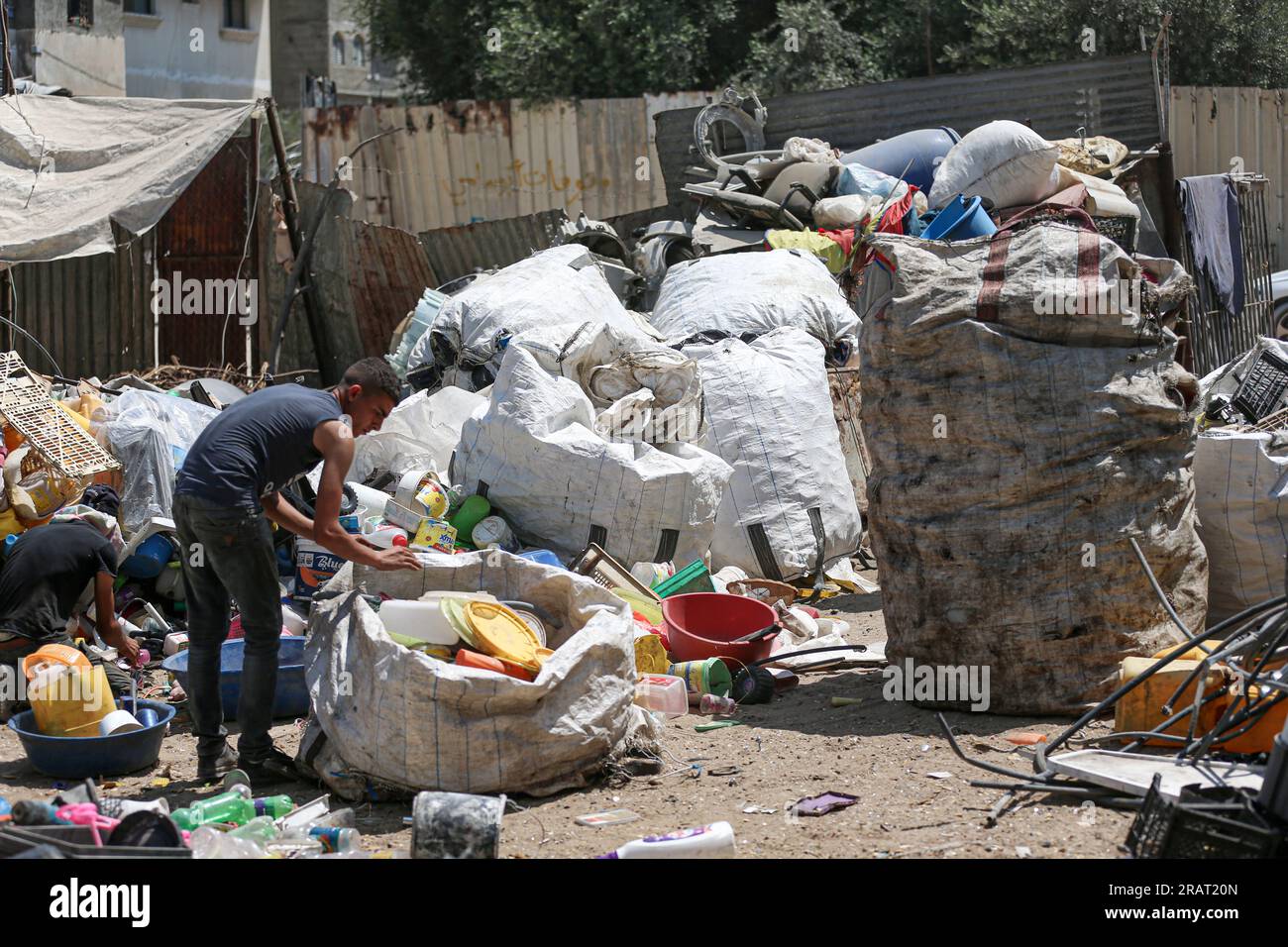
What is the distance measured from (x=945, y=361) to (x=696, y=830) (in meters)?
1.86

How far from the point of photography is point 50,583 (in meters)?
4.99

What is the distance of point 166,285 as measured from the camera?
950 centimetres

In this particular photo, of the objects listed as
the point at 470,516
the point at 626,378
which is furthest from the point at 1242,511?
the point at 470,516

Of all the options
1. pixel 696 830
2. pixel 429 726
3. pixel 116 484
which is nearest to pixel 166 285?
pixel 116 484

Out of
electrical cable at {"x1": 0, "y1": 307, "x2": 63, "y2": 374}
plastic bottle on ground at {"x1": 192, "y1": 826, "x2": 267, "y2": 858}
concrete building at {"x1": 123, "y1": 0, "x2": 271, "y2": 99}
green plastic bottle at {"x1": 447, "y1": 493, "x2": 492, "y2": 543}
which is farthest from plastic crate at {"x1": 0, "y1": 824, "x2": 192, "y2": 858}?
concrete building at {"x1": 123, "y1": 0, "x2": 271, "y2": 99}

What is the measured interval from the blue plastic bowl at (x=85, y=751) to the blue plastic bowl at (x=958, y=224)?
3.34m

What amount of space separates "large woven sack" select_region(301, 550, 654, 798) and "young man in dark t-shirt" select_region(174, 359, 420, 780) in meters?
0.17

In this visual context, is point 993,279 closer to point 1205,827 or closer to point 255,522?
point 1205,827

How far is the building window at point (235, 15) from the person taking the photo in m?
25.1

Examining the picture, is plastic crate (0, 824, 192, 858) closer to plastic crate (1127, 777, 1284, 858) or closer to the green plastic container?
plastic crate (1127, 777, 1284, 858)

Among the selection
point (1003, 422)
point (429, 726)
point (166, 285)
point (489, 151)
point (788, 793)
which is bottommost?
point (788, 793)

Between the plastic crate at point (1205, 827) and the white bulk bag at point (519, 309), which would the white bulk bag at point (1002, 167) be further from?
the plastic crate at point (1205, 827)
